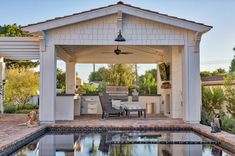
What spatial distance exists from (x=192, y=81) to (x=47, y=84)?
17.3ft

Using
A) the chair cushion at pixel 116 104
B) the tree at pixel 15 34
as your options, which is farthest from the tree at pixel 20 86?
the chair cushion at pixel 116 104

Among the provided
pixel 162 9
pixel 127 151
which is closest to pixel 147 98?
pixel 162 9

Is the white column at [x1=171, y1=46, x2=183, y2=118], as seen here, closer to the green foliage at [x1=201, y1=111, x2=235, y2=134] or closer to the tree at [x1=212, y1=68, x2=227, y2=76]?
the green foliage at [x1=201, y1=111, x2=235, y2=134]

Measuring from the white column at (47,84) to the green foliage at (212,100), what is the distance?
6.92 meters

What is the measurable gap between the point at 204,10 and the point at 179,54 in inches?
272

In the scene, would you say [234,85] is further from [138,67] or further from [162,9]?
[138,67]

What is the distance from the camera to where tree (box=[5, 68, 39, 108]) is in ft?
71.1

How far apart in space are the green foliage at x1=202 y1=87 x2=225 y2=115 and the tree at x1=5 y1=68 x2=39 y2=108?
41.9ft

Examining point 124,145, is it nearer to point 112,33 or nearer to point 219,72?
point 112,33

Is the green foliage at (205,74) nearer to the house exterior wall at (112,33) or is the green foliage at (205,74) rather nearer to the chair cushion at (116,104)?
the chair cushion at (116,104)

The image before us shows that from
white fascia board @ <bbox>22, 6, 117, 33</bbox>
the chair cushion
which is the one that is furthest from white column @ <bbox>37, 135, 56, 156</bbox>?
the chair cushion

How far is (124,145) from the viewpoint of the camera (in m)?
7.99

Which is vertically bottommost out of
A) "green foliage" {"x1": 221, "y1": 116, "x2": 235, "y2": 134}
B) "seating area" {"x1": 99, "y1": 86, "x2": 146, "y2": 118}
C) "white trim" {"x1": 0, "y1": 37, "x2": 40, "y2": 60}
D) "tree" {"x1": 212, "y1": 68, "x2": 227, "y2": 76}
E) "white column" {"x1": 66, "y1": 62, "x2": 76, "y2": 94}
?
"green foliage" {"x1": 221, "y1": 116, "x2": 235, "y2": 134}

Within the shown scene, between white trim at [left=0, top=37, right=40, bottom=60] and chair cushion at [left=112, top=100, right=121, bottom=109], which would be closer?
white trim at [left=0, top=37, right=40, bottom=60]
